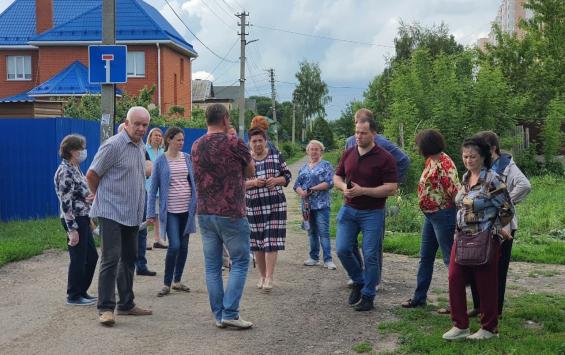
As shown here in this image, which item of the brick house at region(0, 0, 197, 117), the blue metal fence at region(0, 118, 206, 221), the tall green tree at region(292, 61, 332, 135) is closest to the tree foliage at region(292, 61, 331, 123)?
the tall green tree at region(292, 61, 332, 135)

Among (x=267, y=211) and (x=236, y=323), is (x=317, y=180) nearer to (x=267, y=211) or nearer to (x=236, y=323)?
(x=267, y=211)

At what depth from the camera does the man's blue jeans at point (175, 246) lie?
7.70 metres

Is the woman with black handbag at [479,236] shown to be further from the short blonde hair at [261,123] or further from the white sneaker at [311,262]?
the white sneaker at [311,262]

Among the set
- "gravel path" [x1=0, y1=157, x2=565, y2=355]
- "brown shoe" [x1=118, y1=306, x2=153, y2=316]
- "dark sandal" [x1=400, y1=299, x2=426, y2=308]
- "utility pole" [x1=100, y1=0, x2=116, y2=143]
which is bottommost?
"gravel path" [x1=0, y1=157, x2=565, y2=355]

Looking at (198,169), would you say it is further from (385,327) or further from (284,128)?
(284,128)

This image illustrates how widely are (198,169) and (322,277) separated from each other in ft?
10.1

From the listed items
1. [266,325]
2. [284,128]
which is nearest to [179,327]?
[266,325]

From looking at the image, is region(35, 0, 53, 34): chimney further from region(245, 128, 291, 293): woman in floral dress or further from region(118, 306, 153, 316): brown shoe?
region(118, 306, 153, 316): brown shoe

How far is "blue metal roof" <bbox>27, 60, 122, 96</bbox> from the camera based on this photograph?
32844 millimetres

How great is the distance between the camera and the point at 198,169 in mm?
6312

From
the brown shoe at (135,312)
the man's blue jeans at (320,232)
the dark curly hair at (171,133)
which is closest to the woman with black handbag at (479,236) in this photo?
the brown shoe at (135,312)

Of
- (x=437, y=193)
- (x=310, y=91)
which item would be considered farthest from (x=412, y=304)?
(x=310, y=91)

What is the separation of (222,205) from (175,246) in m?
1.71

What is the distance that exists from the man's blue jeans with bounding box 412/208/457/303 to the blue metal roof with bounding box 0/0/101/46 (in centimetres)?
3563
